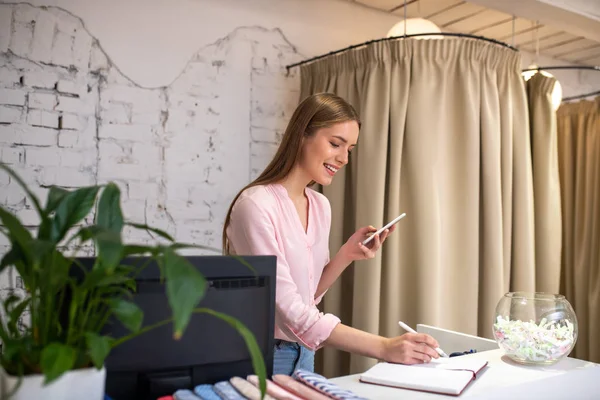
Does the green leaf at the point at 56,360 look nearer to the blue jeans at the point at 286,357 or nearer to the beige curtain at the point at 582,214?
the blue jeans at the point at 286,357

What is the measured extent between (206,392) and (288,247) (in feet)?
2.19

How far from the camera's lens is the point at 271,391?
110 centimetres

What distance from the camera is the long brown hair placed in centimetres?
181

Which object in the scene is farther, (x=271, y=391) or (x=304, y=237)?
(x=304, y=237)

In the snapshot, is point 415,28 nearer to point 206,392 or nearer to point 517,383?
point 517,383

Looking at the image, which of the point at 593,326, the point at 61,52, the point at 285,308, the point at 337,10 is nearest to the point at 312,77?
the point at 337,10

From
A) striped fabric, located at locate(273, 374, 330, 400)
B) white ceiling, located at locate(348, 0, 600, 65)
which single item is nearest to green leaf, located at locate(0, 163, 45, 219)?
striped fabric, located at locate(273, 374, 330, 400)

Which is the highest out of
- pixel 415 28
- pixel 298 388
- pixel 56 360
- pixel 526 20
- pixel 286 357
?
pixel 526 20

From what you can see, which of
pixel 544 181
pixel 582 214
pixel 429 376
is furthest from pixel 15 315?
pixel 582 214

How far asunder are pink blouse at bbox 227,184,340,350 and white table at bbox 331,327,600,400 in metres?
0.20

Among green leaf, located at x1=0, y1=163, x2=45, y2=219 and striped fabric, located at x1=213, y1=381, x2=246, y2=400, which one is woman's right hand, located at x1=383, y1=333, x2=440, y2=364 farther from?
green leaf, located at x1=0, y1=163, x2=45, y2=219

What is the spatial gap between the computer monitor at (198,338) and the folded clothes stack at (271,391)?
4 cm

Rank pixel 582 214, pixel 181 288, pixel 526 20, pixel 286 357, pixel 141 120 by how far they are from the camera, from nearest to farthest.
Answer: pixel 181 288 → pixel 286 357 → pixel 141 120 → pixel 582 214 → pixel 526 20

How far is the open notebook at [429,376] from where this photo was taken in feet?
4.03
